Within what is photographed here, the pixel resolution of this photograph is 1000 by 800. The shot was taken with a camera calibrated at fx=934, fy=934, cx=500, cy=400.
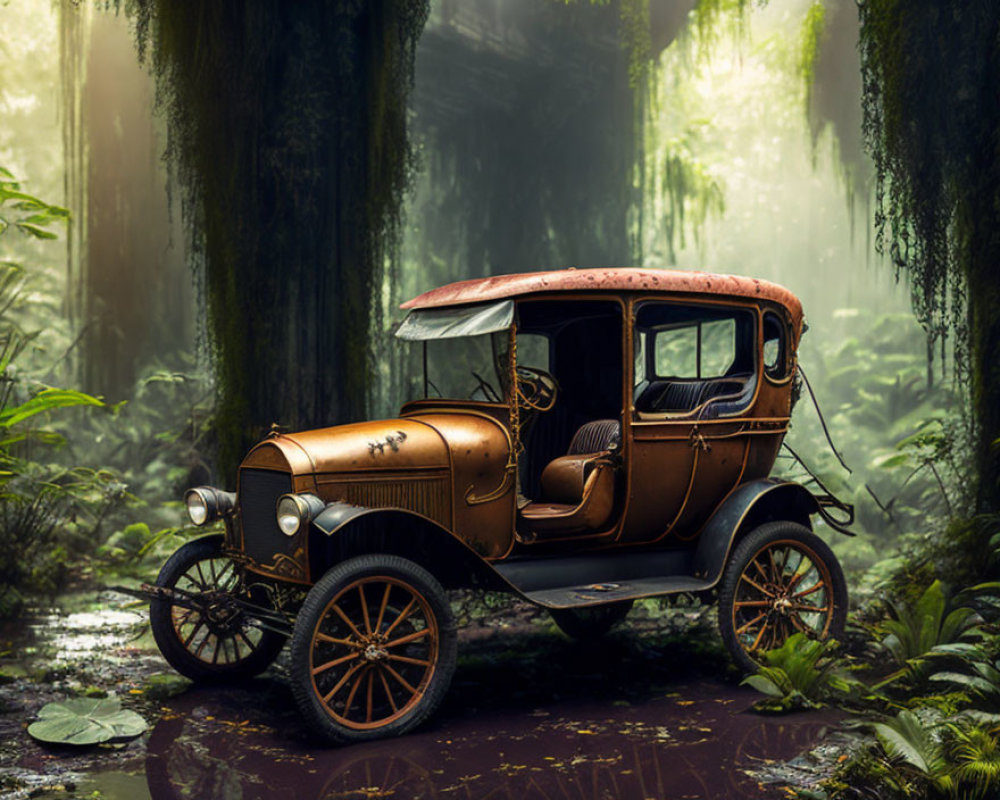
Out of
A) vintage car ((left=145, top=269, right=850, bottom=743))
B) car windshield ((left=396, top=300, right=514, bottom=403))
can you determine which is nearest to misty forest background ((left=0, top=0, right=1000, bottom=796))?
vintage car ((left=145, top=269, right=850, bottom=743))

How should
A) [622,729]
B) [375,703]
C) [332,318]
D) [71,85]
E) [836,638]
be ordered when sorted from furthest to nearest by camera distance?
1. [71,85]
2. [332,318]
3. [836,638]
4. [375,703]
5. [622,729]

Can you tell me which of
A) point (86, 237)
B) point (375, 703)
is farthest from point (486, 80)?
point (375, 703)

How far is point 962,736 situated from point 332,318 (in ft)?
17.4

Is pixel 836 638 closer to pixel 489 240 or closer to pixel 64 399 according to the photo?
pixel 64 399

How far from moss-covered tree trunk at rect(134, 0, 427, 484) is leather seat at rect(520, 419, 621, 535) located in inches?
86.5

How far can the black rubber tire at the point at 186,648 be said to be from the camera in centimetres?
543

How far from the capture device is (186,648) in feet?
18.1

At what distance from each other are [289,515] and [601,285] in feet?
7.59

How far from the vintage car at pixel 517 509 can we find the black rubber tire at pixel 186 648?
1cm

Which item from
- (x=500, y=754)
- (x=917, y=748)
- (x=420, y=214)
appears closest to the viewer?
(x=917, y=748)

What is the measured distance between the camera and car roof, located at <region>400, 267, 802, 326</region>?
549cm

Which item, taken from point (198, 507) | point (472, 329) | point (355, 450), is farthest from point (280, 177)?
point (355, 450)

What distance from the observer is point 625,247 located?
15.3 m

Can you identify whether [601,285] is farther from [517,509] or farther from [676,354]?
[676,354]
